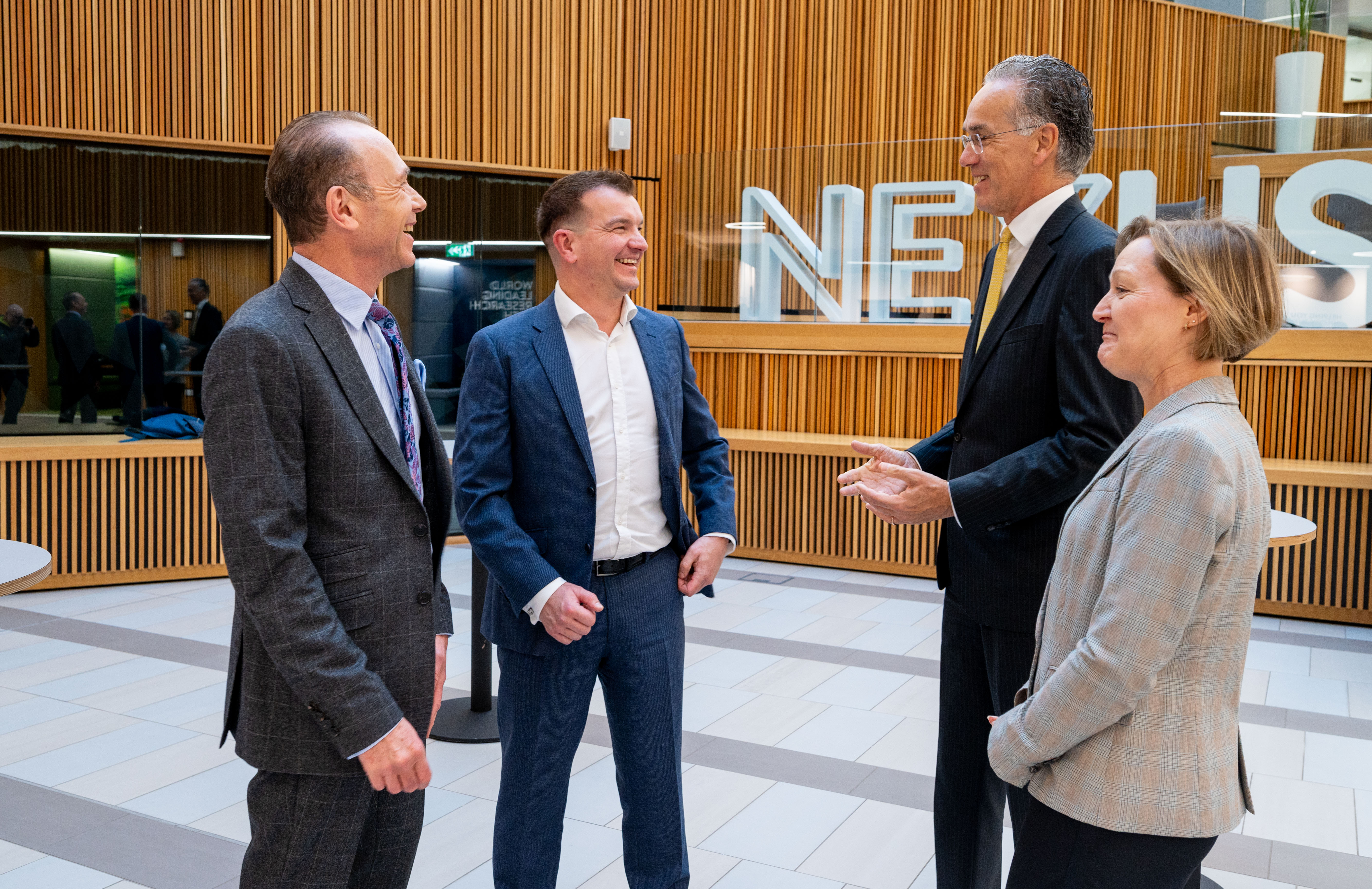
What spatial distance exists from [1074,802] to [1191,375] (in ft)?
2.05

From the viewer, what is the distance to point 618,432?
95.9 inches

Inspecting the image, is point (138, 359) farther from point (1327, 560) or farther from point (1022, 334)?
point (1327, 560)

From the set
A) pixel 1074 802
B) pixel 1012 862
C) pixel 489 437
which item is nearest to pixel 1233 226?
pixel 1074 802

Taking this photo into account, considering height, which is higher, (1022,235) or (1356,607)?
(1022,235)

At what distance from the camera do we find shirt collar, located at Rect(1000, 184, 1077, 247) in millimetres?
2197

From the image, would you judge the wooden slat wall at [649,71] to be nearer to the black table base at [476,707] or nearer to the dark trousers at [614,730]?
the black table base at [476,707]

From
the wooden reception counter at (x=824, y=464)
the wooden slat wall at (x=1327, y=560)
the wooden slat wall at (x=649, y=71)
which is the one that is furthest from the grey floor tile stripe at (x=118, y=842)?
the wooden slat wall at (x=1327, y=560)

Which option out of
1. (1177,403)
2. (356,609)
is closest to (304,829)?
(356,609)

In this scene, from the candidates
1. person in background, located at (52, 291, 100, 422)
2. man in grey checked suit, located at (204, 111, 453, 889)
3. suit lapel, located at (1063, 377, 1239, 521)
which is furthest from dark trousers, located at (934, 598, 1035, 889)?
person in background, located at (52, 291, 100, 422)

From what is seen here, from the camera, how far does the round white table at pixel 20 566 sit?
286 cm

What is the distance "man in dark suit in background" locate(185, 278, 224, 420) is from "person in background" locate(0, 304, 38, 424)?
2.87 feet

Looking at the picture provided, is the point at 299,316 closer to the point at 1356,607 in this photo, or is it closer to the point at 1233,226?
the point at 1233,226

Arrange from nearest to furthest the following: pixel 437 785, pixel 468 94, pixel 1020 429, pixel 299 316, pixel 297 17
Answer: pixel 299 316
pixel 1020 429
pixel 437 785
pixel 297 17
pixel 468 94

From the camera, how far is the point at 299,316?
1.68 m
